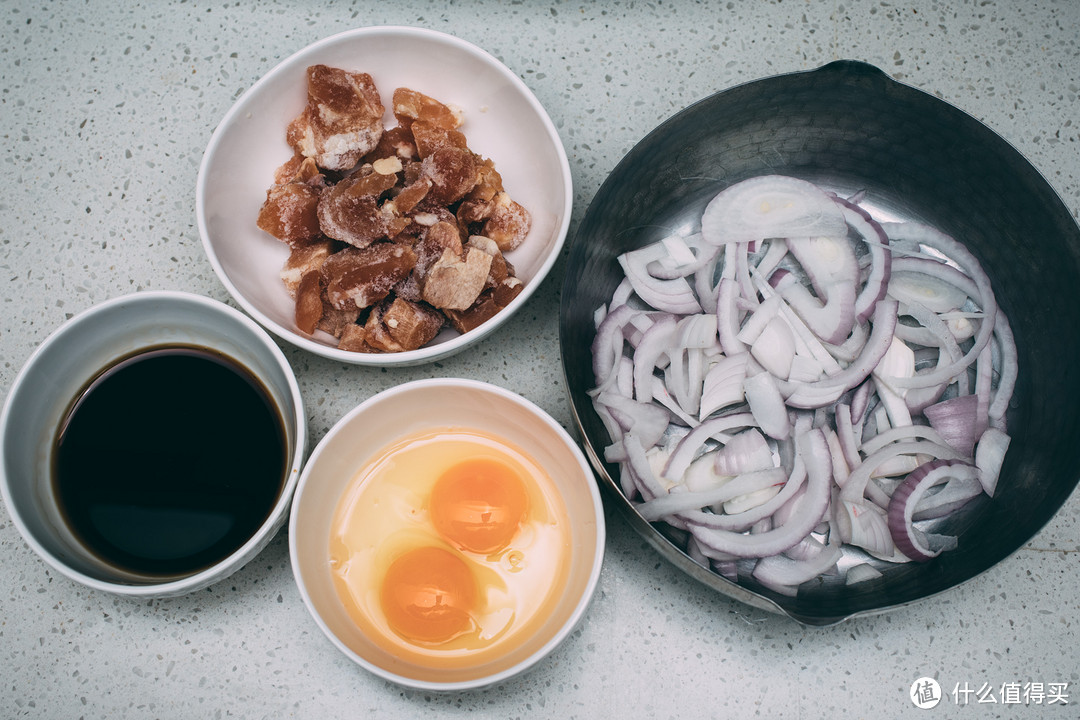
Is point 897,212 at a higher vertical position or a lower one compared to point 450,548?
higher

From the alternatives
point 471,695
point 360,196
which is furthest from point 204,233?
point 471,695

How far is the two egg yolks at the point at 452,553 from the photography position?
3.47ft

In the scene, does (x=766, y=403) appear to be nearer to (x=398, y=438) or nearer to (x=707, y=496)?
(x=707, y=496)

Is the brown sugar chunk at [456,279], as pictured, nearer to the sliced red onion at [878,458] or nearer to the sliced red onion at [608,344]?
the sliced red onion at [608,344]

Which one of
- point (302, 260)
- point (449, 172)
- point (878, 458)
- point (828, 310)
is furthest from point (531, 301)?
point (878, 458)

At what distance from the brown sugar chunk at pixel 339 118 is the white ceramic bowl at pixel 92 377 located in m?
0.30

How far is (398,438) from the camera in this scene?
1.14 metres

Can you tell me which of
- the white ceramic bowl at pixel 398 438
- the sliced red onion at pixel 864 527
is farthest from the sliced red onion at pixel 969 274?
the white ceramic bowl at pixel 398 438

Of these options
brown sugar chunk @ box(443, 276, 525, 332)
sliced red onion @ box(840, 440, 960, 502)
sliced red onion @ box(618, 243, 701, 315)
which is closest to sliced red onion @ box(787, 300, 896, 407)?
sliced red onion @ box(840, 440, 960, 502)

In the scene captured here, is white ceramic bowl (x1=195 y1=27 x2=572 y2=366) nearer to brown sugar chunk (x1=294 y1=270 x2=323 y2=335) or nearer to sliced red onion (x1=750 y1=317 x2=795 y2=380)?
brown sugar chunk (x1=294 y1=270 x2=323 y2=335)

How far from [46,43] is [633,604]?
4.76ft

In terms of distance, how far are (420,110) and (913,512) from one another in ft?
3.29

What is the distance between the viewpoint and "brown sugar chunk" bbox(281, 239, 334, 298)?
113cm

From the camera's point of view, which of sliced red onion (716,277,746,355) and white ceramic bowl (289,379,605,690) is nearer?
white ceramic bowl (289,379,605,690)
